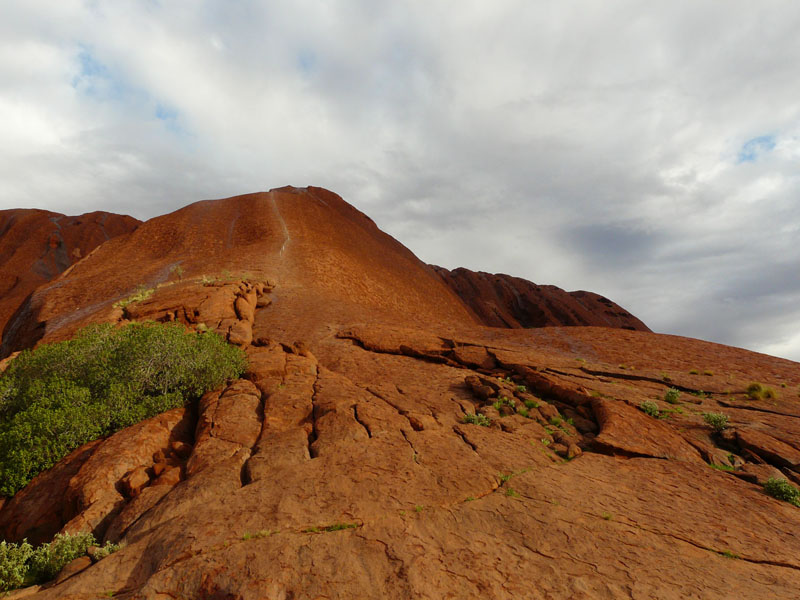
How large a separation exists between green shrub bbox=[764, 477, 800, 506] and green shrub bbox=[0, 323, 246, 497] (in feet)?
44.4

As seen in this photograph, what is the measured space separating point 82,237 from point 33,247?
328 inches

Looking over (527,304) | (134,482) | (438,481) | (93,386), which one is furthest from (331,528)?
(527,304)

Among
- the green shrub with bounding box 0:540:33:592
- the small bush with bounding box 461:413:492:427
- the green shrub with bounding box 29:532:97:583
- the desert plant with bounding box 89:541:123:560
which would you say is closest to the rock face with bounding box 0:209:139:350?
the green shrub with bounding box 0:540:33:592

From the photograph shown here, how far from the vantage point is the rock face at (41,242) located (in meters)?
63.5

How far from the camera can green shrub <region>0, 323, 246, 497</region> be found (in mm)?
9047

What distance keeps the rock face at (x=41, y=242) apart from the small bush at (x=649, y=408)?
7471cm

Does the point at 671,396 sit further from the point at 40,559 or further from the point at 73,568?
the point at 40,559

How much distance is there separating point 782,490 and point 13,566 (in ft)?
43.7

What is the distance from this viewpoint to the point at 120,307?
20.1 meters

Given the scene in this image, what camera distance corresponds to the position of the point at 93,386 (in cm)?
1134

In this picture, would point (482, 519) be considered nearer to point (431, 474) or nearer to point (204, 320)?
point (431, 474)

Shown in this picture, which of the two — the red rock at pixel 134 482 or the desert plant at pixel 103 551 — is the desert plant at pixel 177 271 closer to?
the red rock at pixel 134 482

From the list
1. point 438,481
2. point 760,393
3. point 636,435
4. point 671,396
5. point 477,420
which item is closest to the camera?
point 438,481

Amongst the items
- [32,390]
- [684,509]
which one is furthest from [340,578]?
[32,390]
